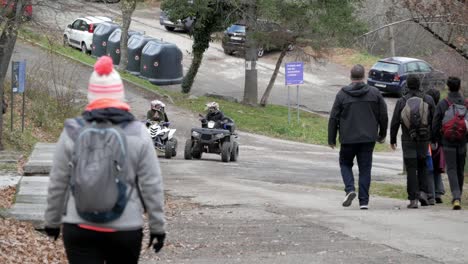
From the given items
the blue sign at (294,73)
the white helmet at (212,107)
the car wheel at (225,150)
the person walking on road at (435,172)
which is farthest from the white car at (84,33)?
the person walking on road at (435,172)

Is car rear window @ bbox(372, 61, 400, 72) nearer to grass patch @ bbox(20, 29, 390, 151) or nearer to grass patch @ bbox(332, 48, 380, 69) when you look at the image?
grass patch @ bbox(20, 29, 390, 151)

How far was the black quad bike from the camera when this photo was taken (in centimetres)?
2359

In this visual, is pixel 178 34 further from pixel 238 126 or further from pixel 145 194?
pixel 145 194

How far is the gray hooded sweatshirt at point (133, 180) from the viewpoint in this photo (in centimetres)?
532

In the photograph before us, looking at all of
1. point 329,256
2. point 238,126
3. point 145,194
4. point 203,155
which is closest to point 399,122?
point 329,256

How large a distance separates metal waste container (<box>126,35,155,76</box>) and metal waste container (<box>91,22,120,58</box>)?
6.21 ft

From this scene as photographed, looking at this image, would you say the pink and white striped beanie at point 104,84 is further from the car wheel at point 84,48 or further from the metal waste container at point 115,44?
the car wheel at point 84,48

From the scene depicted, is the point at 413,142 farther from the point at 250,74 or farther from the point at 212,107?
the point at 250,74

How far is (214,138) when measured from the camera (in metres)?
23.6

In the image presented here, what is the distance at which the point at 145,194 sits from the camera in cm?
538

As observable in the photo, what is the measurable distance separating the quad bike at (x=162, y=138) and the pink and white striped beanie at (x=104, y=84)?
59.7 feet

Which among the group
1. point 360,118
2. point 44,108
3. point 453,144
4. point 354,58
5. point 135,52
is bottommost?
point 354,58

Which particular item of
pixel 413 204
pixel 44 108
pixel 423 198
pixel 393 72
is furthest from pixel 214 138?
pixel 393 72

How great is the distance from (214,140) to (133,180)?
60.1 feet
